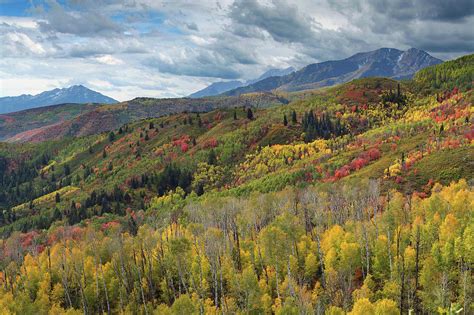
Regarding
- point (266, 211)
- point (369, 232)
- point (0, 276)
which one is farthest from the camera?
point (266, 211)

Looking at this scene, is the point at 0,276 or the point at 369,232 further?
the point at 0,276

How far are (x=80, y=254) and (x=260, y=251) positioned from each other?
51339mm

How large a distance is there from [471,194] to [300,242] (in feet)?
170

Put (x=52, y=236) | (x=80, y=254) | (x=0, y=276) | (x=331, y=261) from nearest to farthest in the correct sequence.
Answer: (x=331, y=261)
(x=80, y=254)
(x=0, y=276)
(x=52, y=236)

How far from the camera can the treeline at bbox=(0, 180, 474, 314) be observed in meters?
88.2

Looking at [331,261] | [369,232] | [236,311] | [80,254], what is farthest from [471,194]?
[80,254]

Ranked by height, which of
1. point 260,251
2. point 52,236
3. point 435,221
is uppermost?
point 435,221

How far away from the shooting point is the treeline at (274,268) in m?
88.2

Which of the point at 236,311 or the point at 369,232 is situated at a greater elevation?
the point at 369,232

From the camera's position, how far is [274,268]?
10975cm

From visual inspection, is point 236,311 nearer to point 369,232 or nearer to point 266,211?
point 369,232

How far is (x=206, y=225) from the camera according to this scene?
140750 mm

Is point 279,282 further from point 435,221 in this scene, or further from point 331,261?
point 435,221

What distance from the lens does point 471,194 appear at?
11969cm
